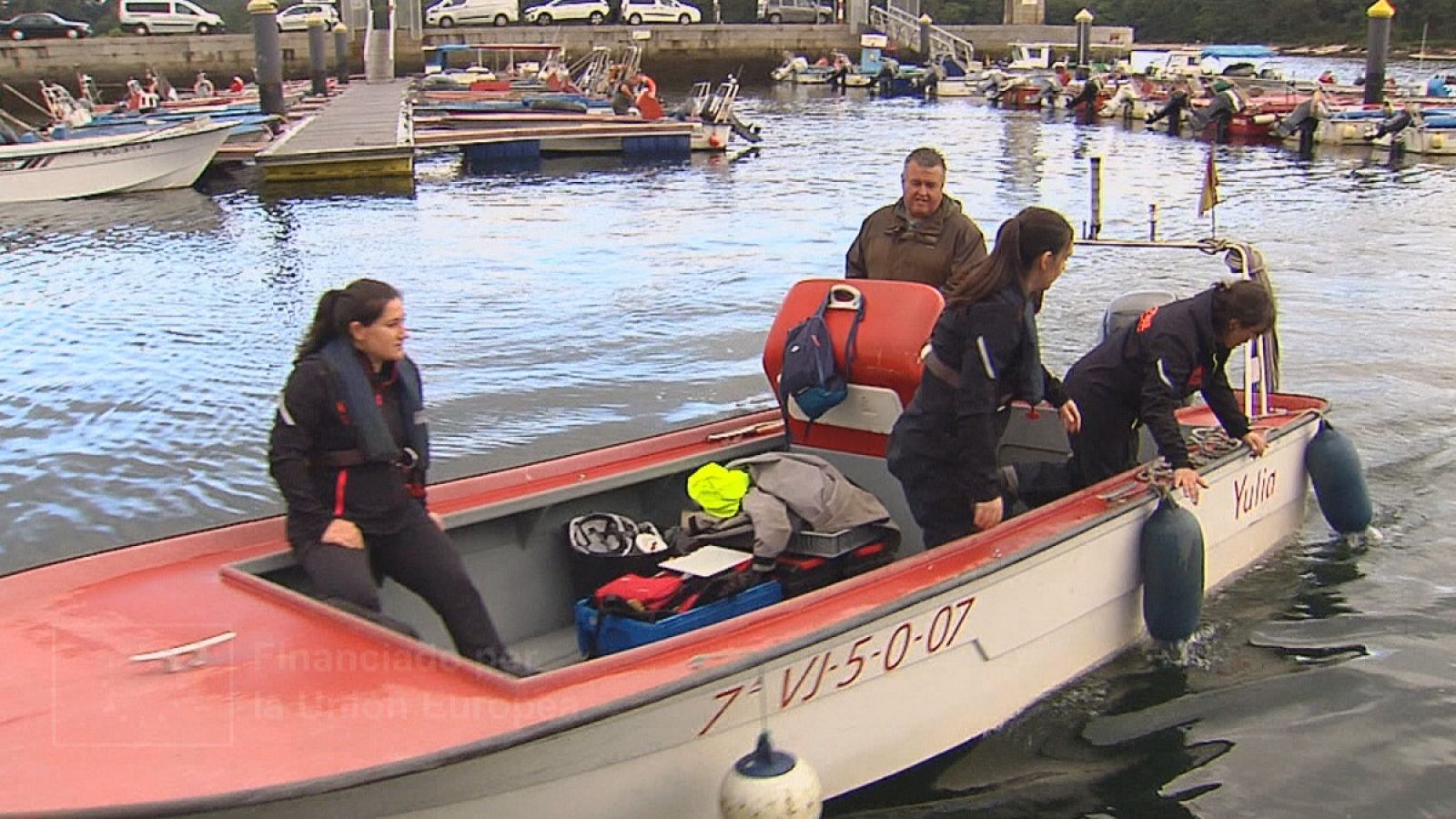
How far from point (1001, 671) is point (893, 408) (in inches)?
45.7

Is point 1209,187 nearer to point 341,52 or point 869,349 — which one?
point 869,349

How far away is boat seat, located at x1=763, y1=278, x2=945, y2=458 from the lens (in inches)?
218

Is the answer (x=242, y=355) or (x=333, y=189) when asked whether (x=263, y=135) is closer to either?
(x=333, y=189)

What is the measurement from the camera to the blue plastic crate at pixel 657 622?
471cm

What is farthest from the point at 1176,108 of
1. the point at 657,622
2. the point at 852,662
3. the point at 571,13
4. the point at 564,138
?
the point at 852,662

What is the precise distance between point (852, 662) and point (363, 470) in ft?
5.13

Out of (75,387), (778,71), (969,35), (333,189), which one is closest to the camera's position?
(75,387)

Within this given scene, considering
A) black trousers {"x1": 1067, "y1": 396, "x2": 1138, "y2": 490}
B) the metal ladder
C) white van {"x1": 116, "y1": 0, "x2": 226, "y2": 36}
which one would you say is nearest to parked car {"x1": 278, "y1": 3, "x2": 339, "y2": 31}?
white van {"x1": 116, "y1": 0, "x2": 226, "y2": 36}

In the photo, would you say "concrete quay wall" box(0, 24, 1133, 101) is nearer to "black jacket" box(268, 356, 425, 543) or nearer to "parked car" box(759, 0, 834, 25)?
"parked car" box(759, 0, 834, 25)

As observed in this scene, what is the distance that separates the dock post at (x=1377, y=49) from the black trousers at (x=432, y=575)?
2966 cm

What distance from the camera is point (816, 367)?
5664 millimetres

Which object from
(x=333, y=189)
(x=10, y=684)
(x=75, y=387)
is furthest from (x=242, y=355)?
(x=333, y=189)

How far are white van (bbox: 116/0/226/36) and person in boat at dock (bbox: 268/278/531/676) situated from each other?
5140cm

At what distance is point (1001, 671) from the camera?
494cm
